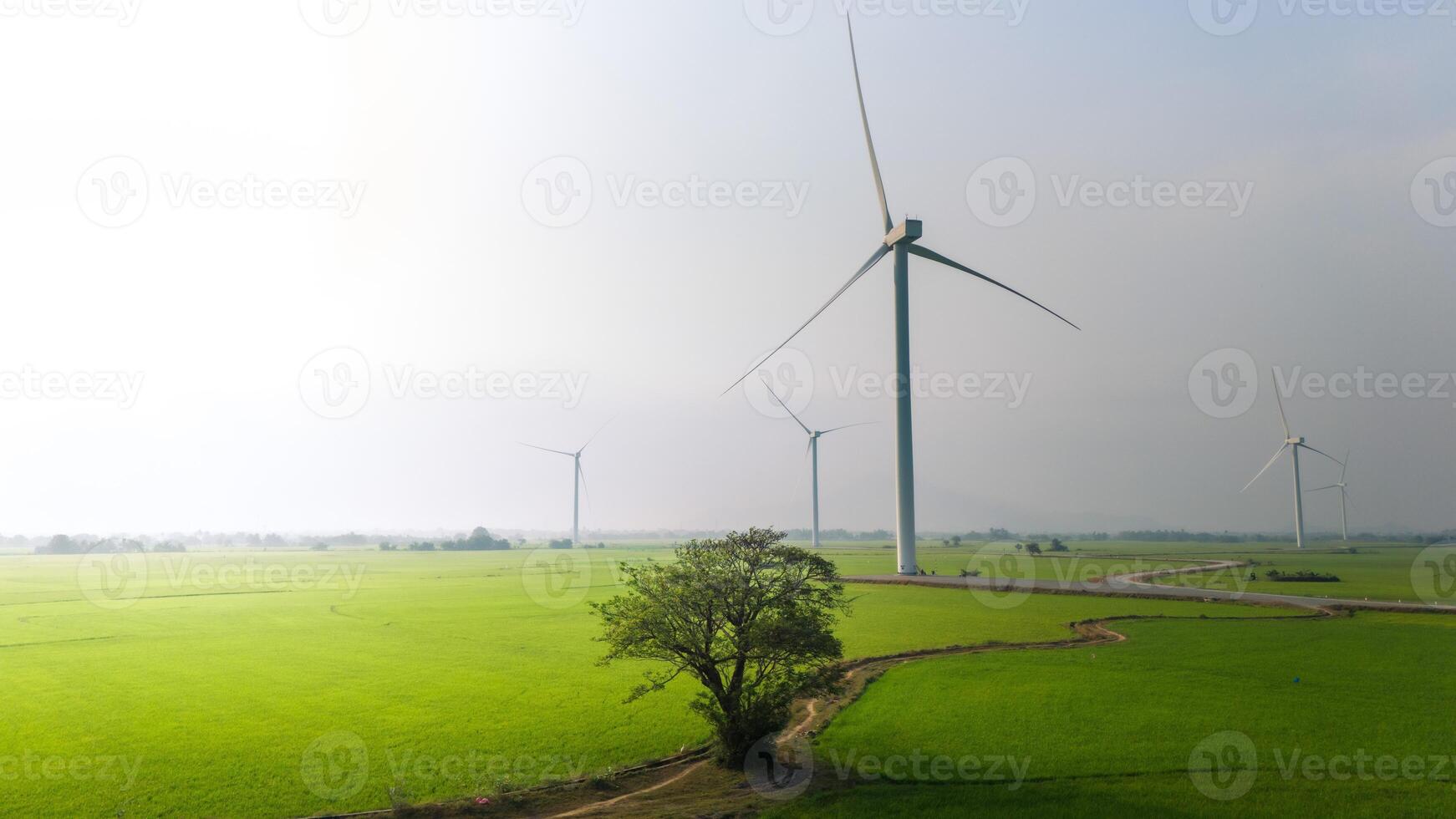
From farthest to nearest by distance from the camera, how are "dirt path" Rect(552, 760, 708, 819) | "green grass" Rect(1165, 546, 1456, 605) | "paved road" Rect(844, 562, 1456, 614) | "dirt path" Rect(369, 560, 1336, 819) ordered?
"green grass" Rect(1165, 546, 1456, 605)
"paved road" Rect(844, 562, 1456, 614)
"dirt path" Rect(369, 560, 1336, 819)
"dirt path" Rect(552, 760, 708, 819)

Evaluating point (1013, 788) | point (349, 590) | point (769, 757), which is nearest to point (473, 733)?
point (769, 757)

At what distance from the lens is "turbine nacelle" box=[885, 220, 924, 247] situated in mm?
64125

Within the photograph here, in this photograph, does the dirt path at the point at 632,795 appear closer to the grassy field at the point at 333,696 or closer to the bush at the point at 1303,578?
the grassy field at the point at 333,696

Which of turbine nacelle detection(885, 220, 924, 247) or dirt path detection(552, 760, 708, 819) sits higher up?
turbine nacelle detection(885, 220, 924, 247)

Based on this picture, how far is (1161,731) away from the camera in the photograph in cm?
2422

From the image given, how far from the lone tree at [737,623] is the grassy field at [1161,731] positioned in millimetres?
2503

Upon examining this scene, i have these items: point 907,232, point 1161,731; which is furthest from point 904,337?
point 1161,731

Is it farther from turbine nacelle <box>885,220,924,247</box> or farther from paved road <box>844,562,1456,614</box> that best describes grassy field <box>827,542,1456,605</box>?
turbine nacelle <box>885,220,924,247</box>

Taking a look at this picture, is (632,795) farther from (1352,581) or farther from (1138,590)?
(1352,581)

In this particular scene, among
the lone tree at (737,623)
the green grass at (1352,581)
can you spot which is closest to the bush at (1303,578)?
the green grass at (1352,581)

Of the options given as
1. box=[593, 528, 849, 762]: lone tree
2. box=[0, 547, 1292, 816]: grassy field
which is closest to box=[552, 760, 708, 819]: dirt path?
box=[593, 528, 849, 762]: lone tree

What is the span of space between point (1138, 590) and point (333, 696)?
59.8 m

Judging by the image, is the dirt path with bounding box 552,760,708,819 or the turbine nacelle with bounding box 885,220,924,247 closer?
the dirt path with bounding box 552,760,708,819

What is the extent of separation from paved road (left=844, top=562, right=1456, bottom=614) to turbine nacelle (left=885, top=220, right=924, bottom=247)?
97.8ft
